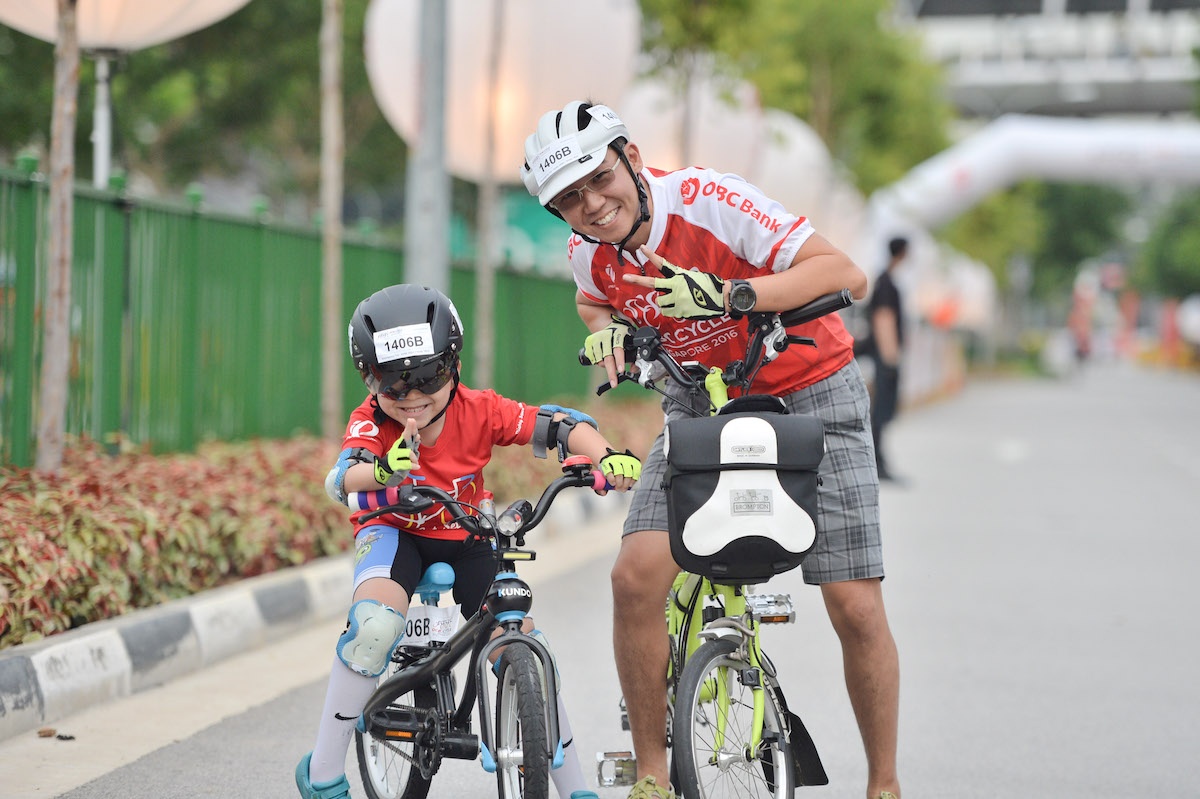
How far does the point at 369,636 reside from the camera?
3715mm

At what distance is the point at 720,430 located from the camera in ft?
11.5

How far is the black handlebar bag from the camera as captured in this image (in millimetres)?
3461

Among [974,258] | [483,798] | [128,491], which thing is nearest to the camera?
[483,798]

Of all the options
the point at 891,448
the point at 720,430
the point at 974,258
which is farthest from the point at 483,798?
the point at 974,258

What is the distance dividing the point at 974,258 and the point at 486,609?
47680mm

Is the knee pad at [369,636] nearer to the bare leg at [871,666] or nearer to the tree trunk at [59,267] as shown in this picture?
the bare leg at [871,666]

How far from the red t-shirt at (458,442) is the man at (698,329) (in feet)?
0.93

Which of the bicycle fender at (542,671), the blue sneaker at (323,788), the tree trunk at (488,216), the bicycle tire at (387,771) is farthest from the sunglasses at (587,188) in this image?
the tree trunk at (488,216)

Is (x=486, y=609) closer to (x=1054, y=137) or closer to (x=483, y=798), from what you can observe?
(x=483, y=798)

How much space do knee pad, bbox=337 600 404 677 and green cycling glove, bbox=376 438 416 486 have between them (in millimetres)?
297

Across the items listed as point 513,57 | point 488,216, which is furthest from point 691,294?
point 488,216

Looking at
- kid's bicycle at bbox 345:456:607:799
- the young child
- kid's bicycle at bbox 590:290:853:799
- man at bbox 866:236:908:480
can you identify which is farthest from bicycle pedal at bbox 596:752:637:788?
man at bbox 866:236:908:480

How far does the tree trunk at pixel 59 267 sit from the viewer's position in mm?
6727

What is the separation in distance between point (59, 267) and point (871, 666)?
163 inches
